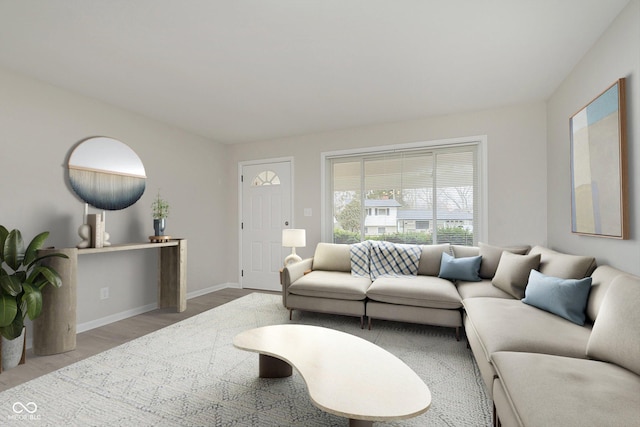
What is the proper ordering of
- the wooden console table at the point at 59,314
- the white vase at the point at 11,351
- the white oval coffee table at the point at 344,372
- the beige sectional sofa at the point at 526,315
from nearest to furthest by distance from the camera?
the beige sectional sofa at the point at 526,315, the white oval coffee table at the point at 344,372, the white vase at the point at 11,351, the wooden console table at the point at 59,314

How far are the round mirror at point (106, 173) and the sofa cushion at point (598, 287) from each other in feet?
14.0

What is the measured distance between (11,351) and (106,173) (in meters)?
1.76

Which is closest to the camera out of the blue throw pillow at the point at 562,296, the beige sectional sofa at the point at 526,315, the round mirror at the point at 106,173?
the beige sectional sofa at the point at 526,315

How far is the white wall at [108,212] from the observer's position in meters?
2.54

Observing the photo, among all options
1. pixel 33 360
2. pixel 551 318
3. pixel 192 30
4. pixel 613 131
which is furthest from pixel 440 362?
pixel 33 360

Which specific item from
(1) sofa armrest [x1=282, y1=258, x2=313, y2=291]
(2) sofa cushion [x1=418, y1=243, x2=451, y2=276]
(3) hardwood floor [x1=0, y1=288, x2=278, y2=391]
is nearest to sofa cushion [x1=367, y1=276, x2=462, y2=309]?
(2) sofa cushion [x1=418, y1=243, x2=451, y2=276]

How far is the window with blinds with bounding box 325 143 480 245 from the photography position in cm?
368

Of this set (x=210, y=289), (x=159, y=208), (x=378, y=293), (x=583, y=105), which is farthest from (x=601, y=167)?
(x=210, y=289)

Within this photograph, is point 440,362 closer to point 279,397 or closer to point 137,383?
point 279,397

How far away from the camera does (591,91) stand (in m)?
2.29

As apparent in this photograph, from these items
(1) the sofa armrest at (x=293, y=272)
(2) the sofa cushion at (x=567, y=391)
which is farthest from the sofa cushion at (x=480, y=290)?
(1) the sofa armrest at (x=293, y=272)

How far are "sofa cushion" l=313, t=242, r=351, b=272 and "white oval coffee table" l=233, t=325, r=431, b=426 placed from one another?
1.57 m

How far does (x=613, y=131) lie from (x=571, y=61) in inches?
34.6

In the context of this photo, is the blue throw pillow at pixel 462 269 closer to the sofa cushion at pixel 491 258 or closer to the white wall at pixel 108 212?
the sofa cushion at pixel 491 258
